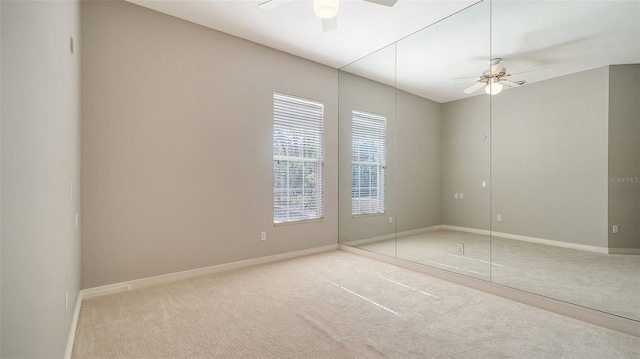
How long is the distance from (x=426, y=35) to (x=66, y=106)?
382cm

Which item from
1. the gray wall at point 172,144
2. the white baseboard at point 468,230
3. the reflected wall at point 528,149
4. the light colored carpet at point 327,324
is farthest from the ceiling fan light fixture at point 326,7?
the white baseboard at point 468,230

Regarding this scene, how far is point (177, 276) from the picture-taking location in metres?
3.39

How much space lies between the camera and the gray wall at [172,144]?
2.95 m

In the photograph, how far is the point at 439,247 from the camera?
12.0 feet

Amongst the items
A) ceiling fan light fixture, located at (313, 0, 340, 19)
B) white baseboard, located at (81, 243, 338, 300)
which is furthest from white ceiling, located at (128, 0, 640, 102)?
white baseboard, located at (81, 243, 338, 300)

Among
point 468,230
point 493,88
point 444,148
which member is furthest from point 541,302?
point 493,88

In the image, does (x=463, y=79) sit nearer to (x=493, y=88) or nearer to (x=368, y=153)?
(x=493, y=88)

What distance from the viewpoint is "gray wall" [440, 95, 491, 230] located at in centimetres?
317

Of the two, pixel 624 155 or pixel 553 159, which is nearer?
pixel 624 155

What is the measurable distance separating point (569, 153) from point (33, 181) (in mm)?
3830

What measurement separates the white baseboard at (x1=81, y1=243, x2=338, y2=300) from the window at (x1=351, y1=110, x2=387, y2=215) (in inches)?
46.6

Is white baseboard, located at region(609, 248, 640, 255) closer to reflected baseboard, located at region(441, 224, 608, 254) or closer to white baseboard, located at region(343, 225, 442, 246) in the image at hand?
reflected baseboard, located at region(441, 224, 608, 254)

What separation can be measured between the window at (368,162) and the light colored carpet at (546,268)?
106 centimetres

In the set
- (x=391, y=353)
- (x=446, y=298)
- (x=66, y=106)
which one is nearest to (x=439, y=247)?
(x=446, y=298)
